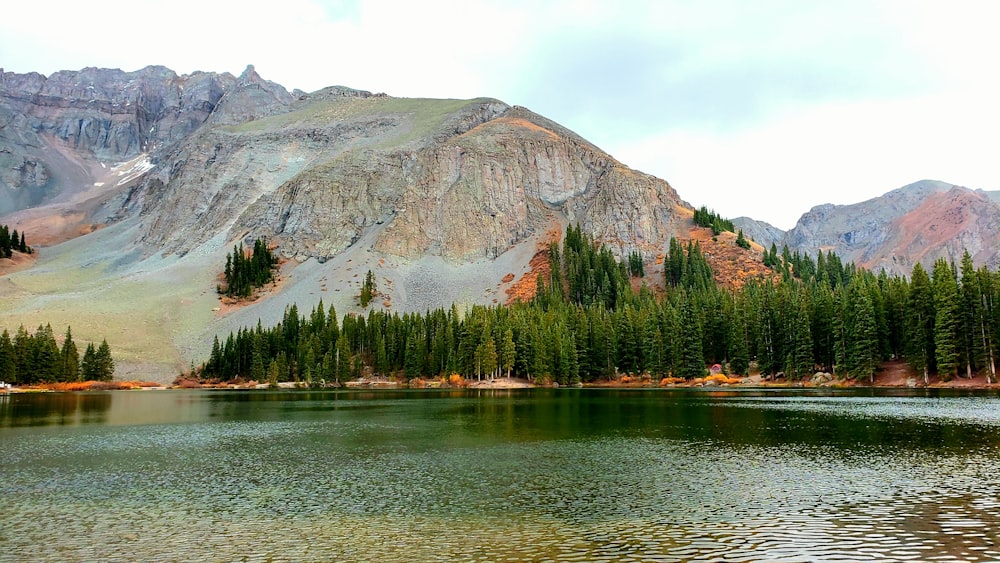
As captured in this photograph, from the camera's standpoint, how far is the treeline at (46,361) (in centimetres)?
12425

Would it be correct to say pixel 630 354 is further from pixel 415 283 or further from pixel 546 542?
pixel 546 542

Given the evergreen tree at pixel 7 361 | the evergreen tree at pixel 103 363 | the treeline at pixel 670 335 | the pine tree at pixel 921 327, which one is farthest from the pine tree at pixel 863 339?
the evergreen tree at pixel 7 361

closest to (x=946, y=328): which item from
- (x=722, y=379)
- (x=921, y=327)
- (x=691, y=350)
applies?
(x=921, y=327)

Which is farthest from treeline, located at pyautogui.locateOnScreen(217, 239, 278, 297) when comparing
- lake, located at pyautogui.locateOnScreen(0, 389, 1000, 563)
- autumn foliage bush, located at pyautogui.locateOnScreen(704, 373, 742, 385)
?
lake, located at pyautogui.locateOnScreen(0, 389, 1000, 563)

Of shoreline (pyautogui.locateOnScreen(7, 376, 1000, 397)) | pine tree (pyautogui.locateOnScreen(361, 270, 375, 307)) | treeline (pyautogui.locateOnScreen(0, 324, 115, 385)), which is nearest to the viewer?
shoreline (pyautogui.locateOnScreen(7, 376, 1000, 397))

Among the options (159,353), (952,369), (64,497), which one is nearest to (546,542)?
(64,497)

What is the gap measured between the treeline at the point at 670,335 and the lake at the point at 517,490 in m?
45.5

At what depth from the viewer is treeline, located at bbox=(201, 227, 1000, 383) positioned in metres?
91.0

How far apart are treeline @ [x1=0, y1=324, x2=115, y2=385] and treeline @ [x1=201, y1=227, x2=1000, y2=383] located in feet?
73.6

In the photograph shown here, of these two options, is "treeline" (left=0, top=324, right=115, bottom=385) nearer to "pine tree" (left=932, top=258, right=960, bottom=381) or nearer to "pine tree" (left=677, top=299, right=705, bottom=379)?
"pine tree" (left=677, top=299, right=705, bottom=379)

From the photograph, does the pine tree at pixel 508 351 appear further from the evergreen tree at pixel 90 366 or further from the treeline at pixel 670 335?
the evergreen tree at pixel 90 366

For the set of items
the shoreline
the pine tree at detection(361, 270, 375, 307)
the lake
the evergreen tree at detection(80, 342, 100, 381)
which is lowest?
the shoreline

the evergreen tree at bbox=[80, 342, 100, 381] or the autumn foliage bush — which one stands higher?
the evergreen tree at bbox=[80, 342, 100, 381]

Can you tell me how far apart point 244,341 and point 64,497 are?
430ft
